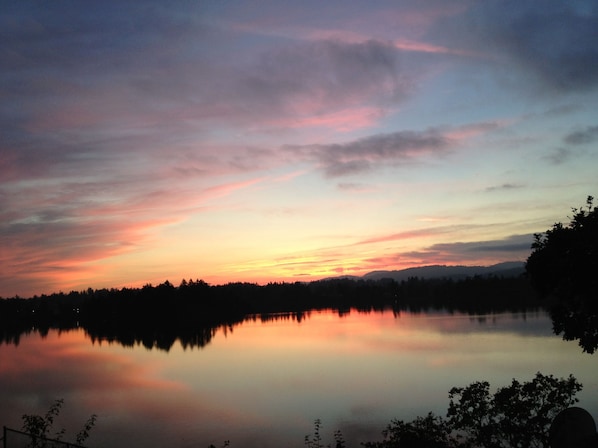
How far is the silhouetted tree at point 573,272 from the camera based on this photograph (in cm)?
1673

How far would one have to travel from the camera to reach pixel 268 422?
32031mm

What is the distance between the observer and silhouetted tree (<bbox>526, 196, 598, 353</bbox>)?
1673cm

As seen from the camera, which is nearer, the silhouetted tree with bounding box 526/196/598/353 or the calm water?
the silhouetted tree with bounding box 526/196/598/353

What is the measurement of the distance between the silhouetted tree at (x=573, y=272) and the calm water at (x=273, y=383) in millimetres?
12286

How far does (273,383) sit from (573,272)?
33.8m

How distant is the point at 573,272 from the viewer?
17078mm

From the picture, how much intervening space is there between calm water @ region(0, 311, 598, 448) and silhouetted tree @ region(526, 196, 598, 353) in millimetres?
12286

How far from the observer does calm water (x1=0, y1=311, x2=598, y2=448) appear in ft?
101

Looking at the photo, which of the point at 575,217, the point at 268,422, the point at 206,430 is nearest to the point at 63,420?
the point at 206,430

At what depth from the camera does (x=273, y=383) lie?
46.3 metres

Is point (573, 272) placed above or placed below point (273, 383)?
above

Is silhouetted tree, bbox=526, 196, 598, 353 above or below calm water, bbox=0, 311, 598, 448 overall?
above

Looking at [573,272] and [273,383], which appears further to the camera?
[273,383]

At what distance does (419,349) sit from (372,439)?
35685 millimetres
